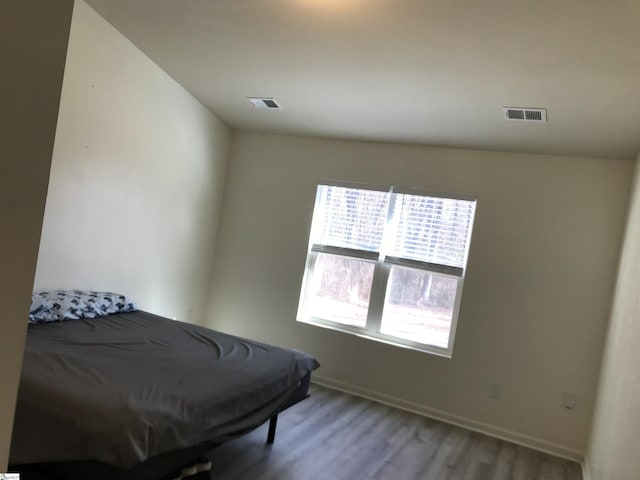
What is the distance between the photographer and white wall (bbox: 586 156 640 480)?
6.91 ft

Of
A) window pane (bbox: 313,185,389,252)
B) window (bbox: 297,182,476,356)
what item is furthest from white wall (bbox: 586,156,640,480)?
window pane (bbox: 313,185,389,252)

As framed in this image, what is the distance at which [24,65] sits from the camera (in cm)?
82

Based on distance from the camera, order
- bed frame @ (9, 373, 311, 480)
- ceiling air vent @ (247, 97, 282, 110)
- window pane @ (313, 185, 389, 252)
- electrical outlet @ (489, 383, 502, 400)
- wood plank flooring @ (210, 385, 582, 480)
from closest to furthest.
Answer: bed frame @ (9, 373, 311, 480) → wood plank flooring @ (210, 385, 582, 480) → electrical outlet @ (489, 383, 502, 400) → ceiling air vent @ (247, 97, 282, 110) → window pane @ (313, 185, 389, 252)

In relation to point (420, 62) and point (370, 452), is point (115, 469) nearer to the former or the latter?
point (370, 452)

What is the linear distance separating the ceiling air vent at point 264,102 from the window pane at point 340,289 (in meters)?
1.47

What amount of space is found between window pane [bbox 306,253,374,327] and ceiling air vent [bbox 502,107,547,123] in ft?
5.84

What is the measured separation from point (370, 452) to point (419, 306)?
1452 mm

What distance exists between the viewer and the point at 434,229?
421cm

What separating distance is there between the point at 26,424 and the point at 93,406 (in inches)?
12.1

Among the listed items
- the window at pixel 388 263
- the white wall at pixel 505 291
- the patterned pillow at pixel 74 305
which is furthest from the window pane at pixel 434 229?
the patterned pillow at pixel 74 305

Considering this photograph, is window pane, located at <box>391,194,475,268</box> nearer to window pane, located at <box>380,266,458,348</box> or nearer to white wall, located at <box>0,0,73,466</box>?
window pane, located at <box>380,266,458,348</box>

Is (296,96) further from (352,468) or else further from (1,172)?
(1,172)

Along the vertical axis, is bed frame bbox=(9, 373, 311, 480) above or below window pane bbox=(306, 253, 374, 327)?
below

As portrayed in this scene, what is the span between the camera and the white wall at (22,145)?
80 centimetres
